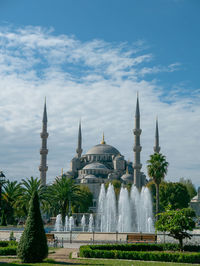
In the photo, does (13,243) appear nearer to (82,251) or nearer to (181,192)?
(82,251)

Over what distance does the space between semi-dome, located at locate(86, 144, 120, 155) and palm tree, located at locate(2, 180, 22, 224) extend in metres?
57.4

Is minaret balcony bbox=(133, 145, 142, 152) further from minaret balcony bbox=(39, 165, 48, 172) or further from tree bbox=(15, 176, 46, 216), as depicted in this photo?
tree bbox=(15, 176, 46, 216)

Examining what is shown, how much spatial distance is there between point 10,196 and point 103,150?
2363 inches

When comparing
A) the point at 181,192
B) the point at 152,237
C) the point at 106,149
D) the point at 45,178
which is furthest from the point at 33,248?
the point at 106,149

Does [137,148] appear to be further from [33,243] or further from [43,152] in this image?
[33,243]

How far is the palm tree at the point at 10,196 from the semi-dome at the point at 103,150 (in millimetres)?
57375

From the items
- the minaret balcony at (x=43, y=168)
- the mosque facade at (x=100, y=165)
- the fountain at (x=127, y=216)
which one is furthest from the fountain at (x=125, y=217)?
the minaret balcony at (x=43, y=168)

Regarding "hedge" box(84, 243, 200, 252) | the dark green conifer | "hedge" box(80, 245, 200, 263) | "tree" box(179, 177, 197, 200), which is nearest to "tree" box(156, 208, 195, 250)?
"hedge" box(84, 243, 200, 252)

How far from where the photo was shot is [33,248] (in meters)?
14.5

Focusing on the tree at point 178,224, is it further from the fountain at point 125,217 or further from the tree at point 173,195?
the tree at point 173,195

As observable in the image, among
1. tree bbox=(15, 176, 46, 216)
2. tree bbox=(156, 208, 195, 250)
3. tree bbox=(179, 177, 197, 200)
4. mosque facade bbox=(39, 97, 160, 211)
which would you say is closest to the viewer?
tree bbox=(156, 208, 195, 250)

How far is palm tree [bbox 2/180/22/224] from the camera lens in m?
40.8

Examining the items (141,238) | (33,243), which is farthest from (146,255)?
(141,238)

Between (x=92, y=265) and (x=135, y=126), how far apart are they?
2136 inches
